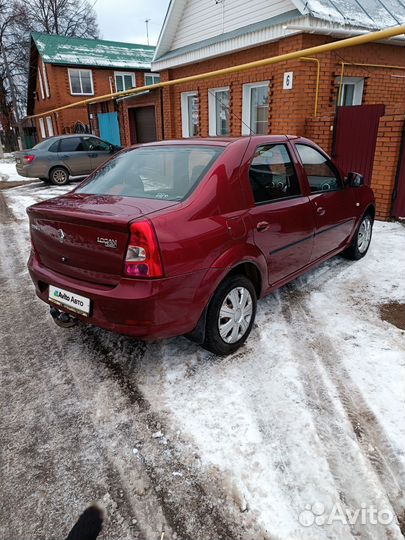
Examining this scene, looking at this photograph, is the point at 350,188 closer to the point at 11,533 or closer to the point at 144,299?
the point at 144,299

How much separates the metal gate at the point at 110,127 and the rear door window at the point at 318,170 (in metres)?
15.1

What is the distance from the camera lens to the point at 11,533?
1830mm

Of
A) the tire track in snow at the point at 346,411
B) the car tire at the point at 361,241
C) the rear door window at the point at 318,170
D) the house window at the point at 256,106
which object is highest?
the house window at the point at 256,106

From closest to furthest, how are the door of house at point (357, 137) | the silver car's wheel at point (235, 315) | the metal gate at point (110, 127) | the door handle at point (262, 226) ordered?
1. the silver car's wheel at point (235, 315)
2. the door handle at point (262, 226)
3. the door of house at point (357, 137)
4. the metal gate at point (110, 127)

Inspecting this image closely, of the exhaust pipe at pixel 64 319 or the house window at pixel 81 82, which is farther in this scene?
the house window at pixel 81 82

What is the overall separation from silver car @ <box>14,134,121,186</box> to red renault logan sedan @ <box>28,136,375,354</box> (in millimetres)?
9763

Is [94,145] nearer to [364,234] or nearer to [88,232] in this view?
[364,234]

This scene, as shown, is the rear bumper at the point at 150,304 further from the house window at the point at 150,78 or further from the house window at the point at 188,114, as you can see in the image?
the house window at the point at 150,78

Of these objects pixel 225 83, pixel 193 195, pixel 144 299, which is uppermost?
pixel 225 83

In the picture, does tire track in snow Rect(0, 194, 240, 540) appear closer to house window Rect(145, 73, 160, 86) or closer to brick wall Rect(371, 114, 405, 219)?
brick wall Rect(371, 114, 405, 219)

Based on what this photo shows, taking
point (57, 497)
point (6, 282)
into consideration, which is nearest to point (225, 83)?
point (6, 282)

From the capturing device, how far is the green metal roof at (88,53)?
2542 cm

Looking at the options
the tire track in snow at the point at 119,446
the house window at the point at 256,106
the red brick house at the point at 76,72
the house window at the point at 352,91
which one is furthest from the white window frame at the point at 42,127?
the tire track in snow at the point at 119,446

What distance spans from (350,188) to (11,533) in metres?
4.30
